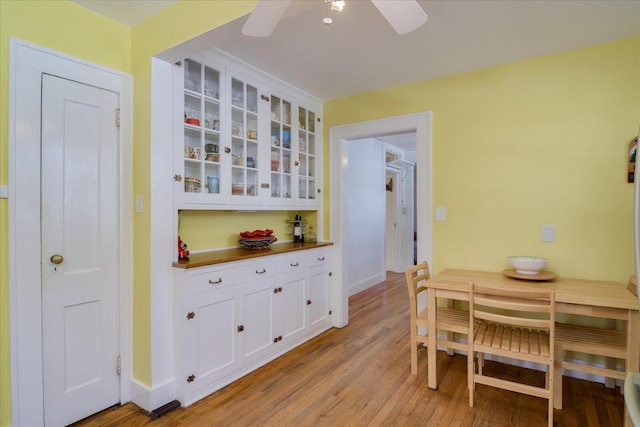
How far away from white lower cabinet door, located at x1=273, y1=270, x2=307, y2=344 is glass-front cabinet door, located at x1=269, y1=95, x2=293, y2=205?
0.72 meters

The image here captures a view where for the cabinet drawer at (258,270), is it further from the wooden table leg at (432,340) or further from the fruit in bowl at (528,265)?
the fruit in bowl at (528,265)

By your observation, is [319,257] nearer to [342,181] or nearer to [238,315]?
[342,181]

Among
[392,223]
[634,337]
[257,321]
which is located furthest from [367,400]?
[392,223]

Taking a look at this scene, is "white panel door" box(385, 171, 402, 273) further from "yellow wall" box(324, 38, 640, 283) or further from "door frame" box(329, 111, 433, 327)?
"yellow wall" box(324, 38, 640, 283)

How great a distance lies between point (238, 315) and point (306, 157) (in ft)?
5.69

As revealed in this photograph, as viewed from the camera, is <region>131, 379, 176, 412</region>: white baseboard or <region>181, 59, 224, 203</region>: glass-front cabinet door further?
<region>181, 59, 224, 203</region>: glass-front cabinet door

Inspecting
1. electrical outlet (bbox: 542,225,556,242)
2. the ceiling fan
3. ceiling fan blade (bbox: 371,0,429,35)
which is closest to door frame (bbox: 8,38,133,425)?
the ceiling fan

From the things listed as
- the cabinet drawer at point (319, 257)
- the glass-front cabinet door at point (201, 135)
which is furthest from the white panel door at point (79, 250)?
the cabinet drawer at point (319, 257)

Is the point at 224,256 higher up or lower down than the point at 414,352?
higher up

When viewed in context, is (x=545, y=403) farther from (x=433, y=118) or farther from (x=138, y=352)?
(x=138, y=352)

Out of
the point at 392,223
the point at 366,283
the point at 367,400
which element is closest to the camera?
the point at 367,400

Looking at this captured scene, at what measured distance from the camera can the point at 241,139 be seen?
8.91 feet

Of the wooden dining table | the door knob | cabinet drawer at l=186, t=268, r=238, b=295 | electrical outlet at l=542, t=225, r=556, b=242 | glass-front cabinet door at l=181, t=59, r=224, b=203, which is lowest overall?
the wooden dining table

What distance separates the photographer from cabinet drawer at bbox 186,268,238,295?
2.13 m
